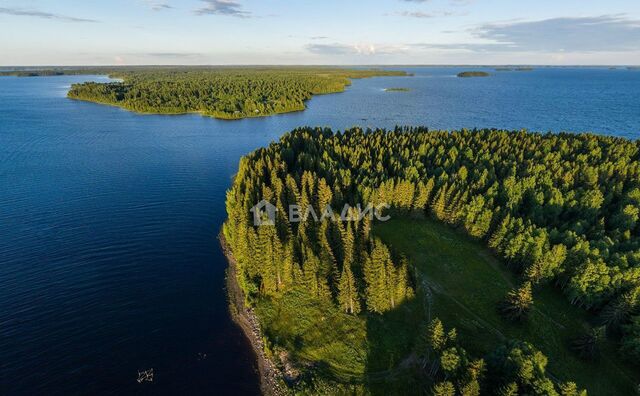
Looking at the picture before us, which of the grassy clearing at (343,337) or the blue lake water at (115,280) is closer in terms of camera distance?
the grassy clearing at (343,337)

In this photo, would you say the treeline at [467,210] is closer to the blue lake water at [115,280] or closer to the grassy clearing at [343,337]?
the grassy clearing at [343,337]

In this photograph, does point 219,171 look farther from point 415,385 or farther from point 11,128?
point 11,128

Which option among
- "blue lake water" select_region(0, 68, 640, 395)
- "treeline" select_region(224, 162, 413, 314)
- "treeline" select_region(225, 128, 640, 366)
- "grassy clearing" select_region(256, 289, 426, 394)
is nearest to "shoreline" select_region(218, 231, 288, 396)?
"blue lake water" select_region(0, 68, 640, 395)

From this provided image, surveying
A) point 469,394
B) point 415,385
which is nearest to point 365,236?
point 415,385

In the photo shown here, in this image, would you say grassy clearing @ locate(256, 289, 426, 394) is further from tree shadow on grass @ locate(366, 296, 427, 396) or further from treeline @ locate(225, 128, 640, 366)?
treeline @ locate(225, 128, 640, 366)

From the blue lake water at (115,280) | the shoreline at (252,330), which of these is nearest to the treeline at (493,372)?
the shoreline at (252,330)

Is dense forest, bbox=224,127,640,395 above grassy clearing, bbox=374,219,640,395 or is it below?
above
